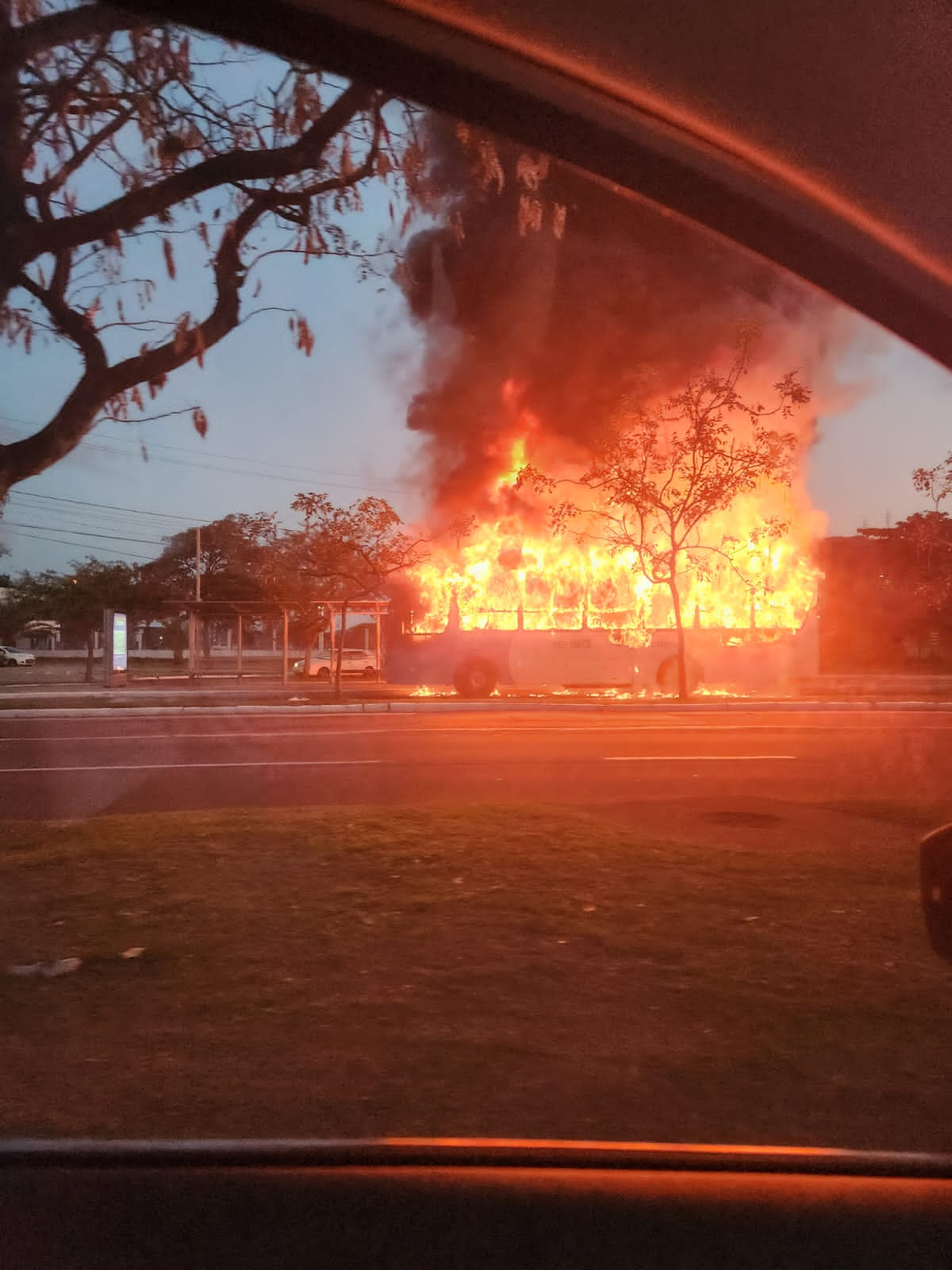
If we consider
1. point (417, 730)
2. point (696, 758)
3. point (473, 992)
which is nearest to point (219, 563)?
point (417, 730)

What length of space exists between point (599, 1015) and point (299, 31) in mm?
3885

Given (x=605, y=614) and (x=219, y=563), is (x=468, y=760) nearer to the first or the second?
(x=605, y=614)

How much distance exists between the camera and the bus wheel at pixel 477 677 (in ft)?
75.2

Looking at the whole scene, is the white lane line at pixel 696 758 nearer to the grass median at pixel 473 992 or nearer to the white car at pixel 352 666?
the grass median at pixel 473 992

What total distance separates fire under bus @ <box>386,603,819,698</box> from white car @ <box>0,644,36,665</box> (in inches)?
1331

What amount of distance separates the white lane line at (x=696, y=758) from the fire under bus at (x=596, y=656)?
9603 millimetres

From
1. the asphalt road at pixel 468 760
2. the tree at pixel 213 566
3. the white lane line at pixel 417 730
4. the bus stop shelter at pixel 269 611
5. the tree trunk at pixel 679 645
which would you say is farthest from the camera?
the tree at pixel 213 566

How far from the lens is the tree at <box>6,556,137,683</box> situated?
3959cm

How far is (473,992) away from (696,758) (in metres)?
8.62

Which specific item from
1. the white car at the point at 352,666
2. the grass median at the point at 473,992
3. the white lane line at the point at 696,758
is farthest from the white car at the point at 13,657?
the grass median at the point at 473,992

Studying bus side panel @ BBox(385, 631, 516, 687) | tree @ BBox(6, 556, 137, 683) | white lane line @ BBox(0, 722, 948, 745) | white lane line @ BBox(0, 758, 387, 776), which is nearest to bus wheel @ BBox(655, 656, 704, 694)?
bus side panel @ BBox(385, 631, 516, 687)

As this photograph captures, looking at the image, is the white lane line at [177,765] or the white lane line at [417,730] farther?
the white lane line at [417,730]

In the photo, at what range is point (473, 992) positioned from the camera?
469cm

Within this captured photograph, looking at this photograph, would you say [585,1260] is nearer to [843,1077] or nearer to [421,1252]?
[421,1252]
